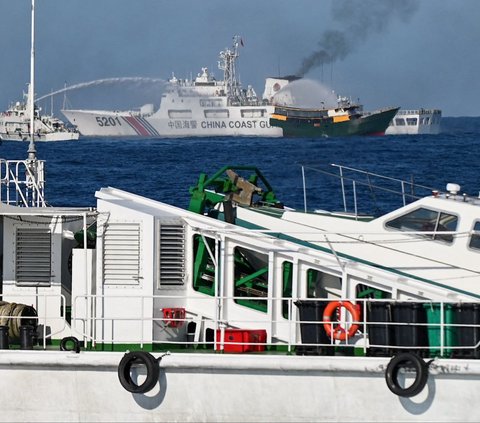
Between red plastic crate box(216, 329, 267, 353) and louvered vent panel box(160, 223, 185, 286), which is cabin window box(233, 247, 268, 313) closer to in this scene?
red plastic crate box(216, 329, 267, 353)

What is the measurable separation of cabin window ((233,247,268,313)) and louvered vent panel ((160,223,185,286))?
32.6 inches

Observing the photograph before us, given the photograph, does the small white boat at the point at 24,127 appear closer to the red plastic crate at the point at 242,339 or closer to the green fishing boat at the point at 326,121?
the green fishing boat at the point at 326,121

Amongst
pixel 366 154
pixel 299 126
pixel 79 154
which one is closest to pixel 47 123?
pixel 299 126

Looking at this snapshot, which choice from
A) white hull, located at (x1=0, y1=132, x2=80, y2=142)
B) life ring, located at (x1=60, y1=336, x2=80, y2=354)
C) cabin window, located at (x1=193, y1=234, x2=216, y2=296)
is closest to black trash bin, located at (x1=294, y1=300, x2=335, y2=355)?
cabin window, located at (x1=193, y1=234, x2=216, y2=296)

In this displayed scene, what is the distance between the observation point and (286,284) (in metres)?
16.5

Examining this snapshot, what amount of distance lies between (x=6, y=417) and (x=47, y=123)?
413 feet

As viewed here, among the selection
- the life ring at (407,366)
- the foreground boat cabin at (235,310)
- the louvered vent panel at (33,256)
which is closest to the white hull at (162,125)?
the foreground boat cabin at (235,310)

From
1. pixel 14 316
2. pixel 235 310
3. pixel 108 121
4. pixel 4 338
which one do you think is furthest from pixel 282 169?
pixel 108 121

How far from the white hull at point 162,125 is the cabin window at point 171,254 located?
452 feet

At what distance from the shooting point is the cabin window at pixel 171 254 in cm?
1678

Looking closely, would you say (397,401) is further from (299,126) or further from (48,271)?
(299,126)

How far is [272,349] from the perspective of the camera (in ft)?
53.7

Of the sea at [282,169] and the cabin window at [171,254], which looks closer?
the cabin window at [171,254]

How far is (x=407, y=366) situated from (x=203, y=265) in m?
3.62
